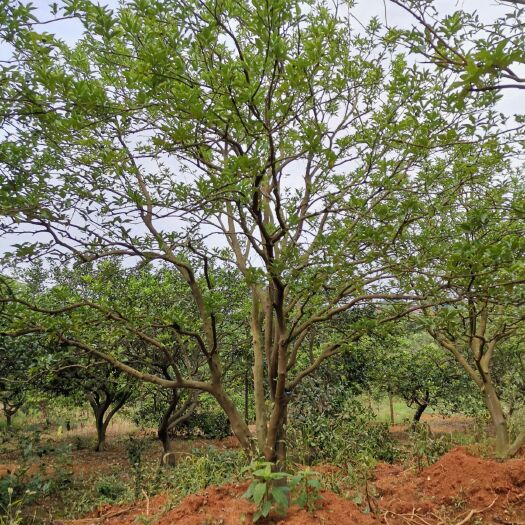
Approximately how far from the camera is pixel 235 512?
314cm

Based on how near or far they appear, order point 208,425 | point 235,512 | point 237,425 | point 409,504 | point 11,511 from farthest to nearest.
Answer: point 208,425, point 11,511, point 237,425, point 409,504, point 235,512

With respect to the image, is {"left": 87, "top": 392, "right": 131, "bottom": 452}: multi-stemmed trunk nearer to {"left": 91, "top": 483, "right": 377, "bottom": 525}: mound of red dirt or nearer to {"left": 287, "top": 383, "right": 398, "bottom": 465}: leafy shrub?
{"left": 287, "top": 383, "right": 398, "bottom": 465}: leafy shrub

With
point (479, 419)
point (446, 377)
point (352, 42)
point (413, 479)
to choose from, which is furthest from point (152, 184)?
point (446, 377)

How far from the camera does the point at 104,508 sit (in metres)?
4.89

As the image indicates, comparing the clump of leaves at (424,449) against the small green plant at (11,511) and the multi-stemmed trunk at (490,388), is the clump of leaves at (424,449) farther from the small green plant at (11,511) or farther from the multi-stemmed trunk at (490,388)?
the small green plant at (11,511)

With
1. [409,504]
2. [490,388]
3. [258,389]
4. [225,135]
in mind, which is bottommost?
[409,504]

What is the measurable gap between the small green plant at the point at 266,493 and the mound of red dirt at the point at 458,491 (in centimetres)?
111

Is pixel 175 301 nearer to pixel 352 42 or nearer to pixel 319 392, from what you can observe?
pixel 319 392

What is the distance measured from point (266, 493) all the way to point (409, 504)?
6.30 feet

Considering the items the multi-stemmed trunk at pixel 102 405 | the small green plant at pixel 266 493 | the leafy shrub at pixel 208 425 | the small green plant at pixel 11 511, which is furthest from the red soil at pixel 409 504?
the leafy shrub at pixel 208 425

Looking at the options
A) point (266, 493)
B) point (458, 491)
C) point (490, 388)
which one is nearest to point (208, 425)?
point (490, 388)

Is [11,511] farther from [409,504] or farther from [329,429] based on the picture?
[409,504]

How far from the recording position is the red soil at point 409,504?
3.11 meters

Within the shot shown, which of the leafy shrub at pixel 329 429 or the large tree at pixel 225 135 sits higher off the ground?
the large tree at pixel 225 135
